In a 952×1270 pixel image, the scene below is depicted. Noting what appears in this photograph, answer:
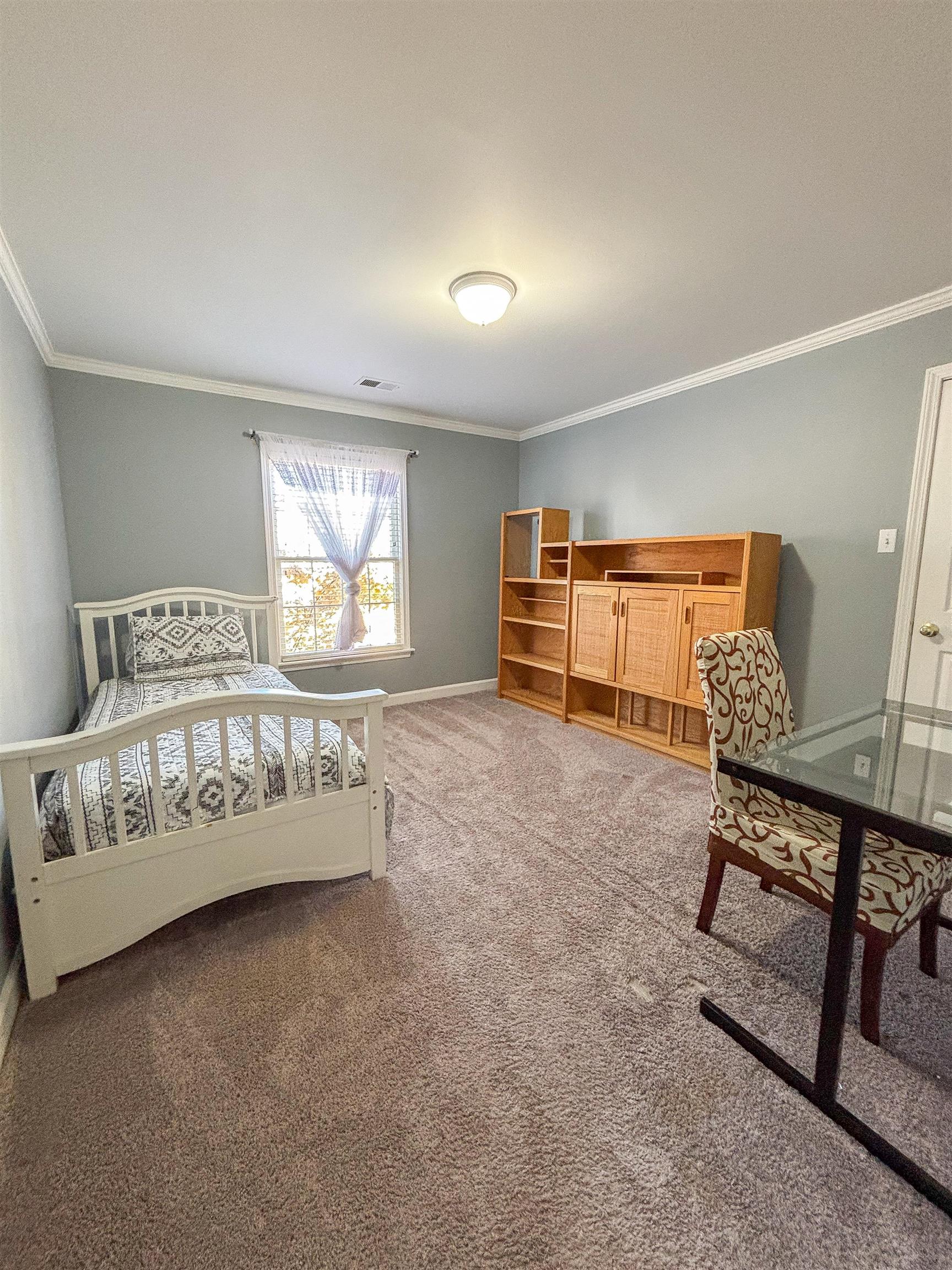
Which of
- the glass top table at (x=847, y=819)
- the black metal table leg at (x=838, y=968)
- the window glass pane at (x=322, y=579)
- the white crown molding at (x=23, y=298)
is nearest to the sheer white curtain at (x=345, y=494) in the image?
the window glass pane at (x=322, y=579)

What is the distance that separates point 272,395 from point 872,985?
13.9 feet

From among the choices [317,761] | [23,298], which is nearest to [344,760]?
[317,761]

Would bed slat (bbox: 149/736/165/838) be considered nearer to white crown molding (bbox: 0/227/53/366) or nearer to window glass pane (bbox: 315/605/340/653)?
white crown molding (bbox: 0/227/53/366)

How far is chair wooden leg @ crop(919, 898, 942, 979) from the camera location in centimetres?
157

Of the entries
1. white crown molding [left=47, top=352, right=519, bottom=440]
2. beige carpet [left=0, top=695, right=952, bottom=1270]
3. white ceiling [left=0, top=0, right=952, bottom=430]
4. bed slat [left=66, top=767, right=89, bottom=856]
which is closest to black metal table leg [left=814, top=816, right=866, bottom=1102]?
beige carpet [left=0, top=695, right=952, bottom=1270]

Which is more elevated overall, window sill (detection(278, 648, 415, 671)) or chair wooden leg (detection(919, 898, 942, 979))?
window sill (detection(278, 648, 415, 671))

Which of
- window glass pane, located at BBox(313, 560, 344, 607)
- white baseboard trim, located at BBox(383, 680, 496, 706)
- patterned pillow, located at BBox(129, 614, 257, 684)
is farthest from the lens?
white baseboard trim, located at BBox(383, 680, 496, 706)

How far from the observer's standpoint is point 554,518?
418 centimetres

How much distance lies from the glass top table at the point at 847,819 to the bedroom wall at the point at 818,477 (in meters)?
1.42

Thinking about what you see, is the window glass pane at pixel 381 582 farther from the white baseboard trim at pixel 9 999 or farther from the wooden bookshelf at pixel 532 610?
the white baseboard trim at pixel 9 999

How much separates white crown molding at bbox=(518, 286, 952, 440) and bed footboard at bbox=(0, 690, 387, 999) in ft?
9.57

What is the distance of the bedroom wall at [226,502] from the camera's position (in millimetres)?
3135

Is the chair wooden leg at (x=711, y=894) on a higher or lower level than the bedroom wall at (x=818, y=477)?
lower

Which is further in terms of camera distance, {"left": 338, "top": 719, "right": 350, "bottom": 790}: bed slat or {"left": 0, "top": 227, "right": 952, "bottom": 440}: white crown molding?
{"left": 0, "top": 227, "right": 952, "bottom": 440}: white crown molding
